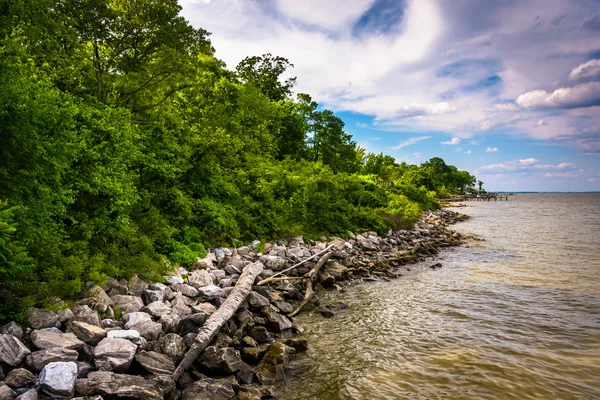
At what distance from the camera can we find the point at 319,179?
23609 mm

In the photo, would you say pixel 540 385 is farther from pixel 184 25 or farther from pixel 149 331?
pixel 184 25

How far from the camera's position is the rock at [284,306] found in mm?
10555

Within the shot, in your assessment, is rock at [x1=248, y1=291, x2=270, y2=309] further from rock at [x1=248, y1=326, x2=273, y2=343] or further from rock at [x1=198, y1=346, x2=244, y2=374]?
rock at [x1=198, y1=346, x2=244, y2=374]

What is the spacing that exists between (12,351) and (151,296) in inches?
133

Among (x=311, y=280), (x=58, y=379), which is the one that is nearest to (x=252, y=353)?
(x=58, y=379)

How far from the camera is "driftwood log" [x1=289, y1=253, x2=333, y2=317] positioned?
11039mm

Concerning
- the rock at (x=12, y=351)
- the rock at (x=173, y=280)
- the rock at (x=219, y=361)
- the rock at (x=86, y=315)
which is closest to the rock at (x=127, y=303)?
the rock at (x=86, y=315)

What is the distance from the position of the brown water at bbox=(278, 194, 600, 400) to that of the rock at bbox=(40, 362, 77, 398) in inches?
139

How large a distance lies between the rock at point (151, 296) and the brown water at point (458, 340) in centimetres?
392

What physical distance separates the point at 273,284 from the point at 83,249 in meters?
6.38

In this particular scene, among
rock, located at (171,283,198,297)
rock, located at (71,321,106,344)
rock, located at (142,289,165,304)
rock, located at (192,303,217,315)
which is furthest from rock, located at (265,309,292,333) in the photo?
rock, located at (71,321,106,344)

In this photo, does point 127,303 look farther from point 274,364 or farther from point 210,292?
point 274,364

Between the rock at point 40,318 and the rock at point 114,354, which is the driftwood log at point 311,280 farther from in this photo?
the rock at point 40,318

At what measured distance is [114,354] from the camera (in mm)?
5637
